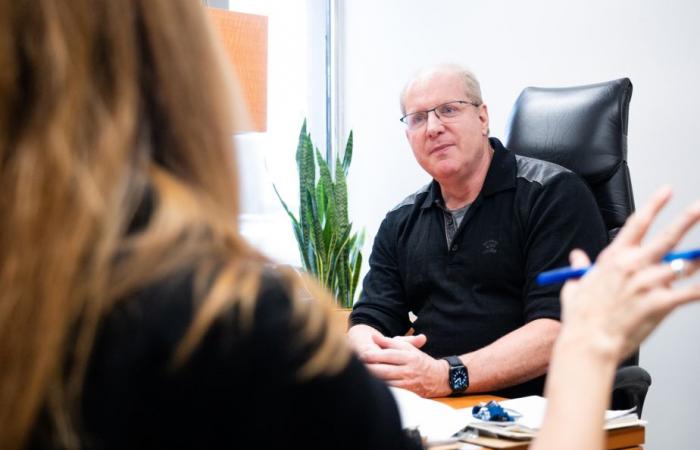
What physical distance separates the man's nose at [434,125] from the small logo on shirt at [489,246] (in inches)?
15.1

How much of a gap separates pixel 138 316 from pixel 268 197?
10.7 feet

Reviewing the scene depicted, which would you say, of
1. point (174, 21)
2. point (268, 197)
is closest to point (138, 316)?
point (174, 21)

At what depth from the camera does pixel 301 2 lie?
4047mm

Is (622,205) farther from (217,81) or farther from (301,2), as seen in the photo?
(301,2)

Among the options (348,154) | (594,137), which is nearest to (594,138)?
(594,137)

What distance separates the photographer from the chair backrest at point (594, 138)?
225 cm

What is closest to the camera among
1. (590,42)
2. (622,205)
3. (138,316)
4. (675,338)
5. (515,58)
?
(138,316)

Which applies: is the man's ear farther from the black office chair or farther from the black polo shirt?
the black office chair

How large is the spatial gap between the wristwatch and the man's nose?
749mm

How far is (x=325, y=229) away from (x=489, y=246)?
54.1 inches

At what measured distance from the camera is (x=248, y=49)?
8.17ft

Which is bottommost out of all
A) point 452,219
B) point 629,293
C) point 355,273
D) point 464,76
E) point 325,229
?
point 355,273

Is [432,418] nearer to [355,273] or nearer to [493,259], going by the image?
[493,259]

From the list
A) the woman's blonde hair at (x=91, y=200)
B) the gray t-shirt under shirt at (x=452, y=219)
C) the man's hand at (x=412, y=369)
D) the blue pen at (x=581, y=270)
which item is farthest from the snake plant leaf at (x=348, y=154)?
the woman's blonde hair at (x=91, y=200)
